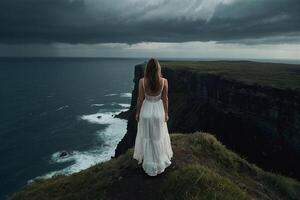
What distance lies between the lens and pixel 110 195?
11078 mm

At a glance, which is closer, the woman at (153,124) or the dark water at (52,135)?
the woman at (153,124)

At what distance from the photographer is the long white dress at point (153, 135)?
11.2m

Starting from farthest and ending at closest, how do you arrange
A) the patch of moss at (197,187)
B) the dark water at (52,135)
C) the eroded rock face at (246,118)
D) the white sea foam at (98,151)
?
the dark water at (52,135)
the white sea foam at (98,151)
the eroded rock face at (246,118)
the patch of moss at (197,187)

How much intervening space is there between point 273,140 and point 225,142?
1056cm

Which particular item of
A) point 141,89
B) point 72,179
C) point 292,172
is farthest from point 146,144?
point 292,172

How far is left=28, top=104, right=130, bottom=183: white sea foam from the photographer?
6144 cm

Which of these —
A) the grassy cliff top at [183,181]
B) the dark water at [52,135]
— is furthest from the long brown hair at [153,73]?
the dark water at [52,135]

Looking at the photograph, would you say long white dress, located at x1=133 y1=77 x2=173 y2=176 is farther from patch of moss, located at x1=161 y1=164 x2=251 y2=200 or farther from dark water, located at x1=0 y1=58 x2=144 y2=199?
dark water, located at x1=0 y1=58 x2=144 y2=199

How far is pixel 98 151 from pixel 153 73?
6453cm

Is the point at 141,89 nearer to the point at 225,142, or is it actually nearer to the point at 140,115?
the point at 140,115

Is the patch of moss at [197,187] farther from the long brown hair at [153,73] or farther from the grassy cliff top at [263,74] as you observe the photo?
the grassy cliff top at [263,74]

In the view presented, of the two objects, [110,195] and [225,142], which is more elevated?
[110,195]

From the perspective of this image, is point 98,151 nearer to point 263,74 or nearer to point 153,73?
point 263,74

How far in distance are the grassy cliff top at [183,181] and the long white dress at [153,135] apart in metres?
0.37
